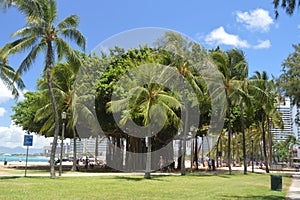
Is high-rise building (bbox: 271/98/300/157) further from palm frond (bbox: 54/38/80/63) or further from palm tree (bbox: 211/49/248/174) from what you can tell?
palm frond (bbox: 54/38/80/63)

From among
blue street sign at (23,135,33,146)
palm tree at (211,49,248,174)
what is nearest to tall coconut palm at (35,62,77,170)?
blue street sign at (23,135,33,146)

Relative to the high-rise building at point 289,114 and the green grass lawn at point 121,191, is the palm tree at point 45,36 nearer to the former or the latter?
the green grass lawn at point 121,191

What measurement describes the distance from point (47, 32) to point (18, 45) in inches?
68.2

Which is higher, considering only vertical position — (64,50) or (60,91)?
(64,50)

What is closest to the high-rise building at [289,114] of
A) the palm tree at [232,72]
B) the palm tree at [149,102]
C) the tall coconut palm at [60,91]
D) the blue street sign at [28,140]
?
the palm tree at [232,72]

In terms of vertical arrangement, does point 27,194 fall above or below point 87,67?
below

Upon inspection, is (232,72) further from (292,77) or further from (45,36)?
(45,36)

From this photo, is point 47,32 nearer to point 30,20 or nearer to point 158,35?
point 30,20

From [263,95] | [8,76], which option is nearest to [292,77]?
[263,95]

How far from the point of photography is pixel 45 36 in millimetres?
19609

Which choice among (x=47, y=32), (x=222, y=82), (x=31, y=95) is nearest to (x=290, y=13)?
(x=47, y=32)

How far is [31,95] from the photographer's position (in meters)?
35.2

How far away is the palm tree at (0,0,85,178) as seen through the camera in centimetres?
1898

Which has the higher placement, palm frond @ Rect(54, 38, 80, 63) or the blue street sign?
palm frond @ Rect(54, 38, 80, 63)
